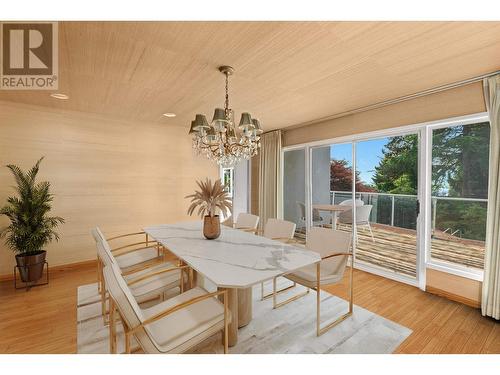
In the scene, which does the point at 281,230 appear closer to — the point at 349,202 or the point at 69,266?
the point at 349,202

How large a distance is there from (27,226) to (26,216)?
0.13m

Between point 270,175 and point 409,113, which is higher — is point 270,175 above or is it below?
below

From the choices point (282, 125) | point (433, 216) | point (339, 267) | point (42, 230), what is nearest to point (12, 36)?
point (42, 230)

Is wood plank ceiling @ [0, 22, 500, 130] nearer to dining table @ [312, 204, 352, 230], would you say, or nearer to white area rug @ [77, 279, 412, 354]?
dining table @ [312, 204, 352, 230]

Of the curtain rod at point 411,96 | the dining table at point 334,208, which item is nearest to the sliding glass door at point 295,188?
the dining table at point 334,208

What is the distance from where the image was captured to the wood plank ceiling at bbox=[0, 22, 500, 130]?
5.26 feet

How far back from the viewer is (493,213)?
2.26 m

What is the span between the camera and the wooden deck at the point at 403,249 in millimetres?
2760

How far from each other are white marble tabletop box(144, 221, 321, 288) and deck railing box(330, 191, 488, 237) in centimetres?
206

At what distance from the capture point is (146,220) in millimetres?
4250

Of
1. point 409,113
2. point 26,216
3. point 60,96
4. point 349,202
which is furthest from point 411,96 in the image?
point 26,216

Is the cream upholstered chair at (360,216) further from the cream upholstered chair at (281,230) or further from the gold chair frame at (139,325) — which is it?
the gold chair frame at (139,325)

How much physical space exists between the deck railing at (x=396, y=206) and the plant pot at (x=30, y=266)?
4.75m
